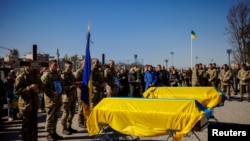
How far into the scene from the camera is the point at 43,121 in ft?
37.9

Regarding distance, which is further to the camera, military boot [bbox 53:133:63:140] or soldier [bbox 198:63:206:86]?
soldier [bbox 198:63:206:86]

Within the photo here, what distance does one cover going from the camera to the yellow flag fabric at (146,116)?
622 centimetres

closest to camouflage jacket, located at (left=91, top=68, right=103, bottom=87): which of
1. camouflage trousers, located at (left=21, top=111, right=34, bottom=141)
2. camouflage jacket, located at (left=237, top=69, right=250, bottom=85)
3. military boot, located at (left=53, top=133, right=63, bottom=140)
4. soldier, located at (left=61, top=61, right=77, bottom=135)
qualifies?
soldier, located at (left=61, top=61, right=77, bottom=135)

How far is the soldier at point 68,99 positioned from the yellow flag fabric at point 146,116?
1848 mm

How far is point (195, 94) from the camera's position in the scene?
975 centimetres

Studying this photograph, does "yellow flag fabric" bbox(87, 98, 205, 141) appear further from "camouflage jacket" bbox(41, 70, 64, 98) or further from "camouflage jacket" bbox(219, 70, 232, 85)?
"camouflage jacket" bbox(219, 70, 232, 85)

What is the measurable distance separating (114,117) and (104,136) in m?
0.88

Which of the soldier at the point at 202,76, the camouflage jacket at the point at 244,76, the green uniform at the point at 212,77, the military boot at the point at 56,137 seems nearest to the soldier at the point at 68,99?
the military boot at the point at 56,137

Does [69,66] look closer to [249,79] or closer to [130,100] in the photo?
[130,100]

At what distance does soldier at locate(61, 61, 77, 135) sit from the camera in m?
8.91

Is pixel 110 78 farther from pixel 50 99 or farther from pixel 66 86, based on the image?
pixel 50 99

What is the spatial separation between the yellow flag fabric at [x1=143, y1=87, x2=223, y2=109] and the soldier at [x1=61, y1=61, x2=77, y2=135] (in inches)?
102

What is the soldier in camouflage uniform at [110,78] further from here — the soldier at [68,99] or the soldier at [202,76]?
the soldier at [202,76]

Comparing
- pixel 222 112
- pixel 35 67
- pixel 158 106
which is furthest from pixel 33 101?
pixel 222 112
